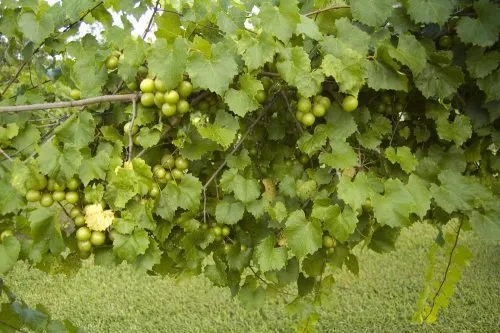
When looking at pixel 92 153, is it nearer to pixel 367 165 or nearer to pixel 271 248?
pixel 271 248

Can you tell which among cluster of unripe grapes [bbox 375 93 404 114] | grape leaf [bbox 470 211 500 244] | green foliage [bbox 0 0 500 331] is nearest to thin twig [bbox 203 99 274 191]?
green foliage [bbox 0 0 500 331]

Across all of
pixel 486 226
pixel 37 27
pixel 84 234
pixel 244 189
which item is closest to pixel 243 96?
pixel 244 189

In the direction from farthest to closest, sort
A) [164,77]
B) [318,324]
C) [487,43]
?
[318,324]
[487,43]
[164,77]

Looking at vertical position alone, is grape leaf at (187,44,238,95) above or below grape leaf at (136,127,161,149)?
above

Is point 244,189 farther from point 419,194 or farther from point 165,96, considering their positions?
point 419,194

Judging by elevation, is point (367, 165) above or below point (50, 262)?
above

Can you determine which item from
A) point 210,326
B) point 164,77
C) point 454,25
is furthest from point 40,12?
point 210,326

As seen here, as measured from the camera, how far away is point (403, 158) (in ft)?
4.98

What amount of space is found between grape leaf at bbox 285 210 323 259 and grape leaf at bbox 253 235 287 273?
12 centimetres

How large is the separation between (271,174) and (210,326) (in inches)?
129

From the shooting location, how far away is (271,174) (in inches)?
66.7

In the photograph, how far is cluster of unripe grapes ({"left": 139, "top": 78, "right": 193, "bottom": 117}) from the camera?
4.34 ft

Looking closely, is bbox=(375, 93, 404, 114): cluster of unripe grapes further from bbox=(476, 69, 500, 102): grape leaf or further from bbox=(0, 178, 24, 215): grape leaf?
bbox=(0, 178, 24, 215): grape leaf

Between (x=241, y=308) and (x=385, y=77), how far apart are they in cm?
388
